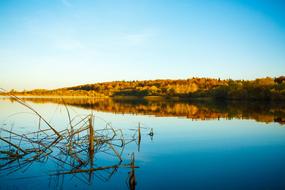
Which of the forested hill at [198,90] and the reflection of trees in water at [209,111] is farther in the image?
the forested hill at [198,90]

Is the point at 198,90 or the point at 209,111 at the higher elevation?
the point at 198,90

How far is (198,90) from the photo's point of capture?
98562 millimetres

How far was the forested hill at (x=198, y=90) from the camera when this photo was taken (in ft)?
221

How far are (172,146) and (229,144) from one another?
10.0 ft

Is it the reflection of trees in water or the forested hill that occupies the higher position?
the forested hill

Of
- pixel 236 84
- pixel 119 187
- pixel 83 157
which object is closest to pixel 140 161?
pixel 83 157

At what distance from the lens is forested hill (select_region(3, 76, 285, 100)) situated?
67312 mm

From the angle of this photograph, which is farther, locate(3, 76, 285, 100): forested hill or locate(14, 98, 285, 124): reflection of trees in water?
locate(3, 76, 285, 100): forested hill

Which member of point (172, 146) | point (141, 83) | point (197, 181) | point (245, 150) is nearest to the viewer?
point (197, 181)

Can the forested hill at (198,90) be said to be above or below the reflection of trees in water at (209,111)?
above

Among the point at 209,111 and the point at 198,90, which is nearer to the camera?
the point at 209,111

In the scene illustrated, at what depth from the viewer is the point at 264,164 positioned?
844cm

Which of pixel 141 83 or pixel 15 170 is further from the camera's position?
pixel 141 83

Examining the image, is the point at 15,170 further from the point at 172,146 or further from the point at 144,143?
the point at 172,146
